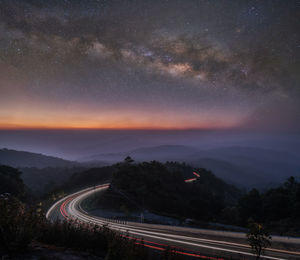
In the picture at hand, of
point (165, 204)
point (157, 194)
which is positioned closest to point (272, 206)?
point (165, 204)

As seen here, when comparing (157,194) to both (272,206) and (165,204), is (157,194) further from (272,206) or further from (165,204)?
(272,206)

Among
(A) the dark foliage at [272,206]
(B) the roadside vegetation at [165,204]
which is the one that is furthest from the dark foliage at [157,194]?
(A) the dark foliage at [272,206]

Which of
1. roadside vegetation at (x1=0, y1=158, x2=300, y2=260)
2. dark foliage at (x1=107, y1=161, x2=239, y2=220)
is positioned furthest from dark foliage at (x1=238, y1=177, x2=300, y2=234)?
dark foliage at (x1=107, y1=161, x2=239, y2=220)

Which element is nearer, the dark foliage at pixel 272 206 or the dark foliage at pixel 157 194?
the dark foliage at pixel 272 206

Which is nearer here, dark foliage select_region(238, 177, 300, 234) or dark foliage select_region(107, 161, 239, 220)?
dark foliage select_region(238, 177, 300, 234)

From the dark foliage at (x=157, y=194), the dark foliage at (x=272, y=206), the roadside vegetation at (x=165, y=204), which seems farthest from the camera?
the dark foliage at (x=157, y=194)

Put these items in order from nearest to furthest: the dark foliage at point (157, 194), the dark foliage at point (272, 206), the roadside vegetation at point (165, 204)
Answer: the roadside vegetation at point (165, 204)
the dark foliage at point (272, 206)
the dark foliage at point (157, 194)

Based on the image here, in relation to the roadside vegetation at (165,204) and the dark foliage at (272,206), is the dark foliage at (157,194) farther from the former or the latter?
the dark foliage at (272,206)

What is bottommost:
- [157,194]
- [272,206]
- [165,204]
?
[165,204]

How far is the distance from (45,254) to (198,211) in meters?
49.3

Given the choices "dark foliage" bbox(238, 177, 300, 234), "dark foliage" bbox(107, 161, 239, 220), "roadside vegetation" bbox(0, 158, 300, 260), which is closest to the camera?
"roadside vegetation" bbox(0, 158, 300, 260)

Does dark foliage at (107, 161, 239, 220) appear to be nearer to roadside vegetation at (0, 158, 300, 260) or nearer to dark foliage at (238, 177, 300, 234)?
roadside vegetation at (0, 158, 300, 260)

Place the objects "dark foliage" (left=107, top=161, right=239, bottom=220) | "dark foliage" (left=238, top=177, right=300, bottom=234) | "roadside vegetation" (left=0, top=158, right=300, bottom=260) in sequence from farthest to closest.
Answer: "dark foliage" (left=107, top=161, right=239, bottom=220) < "dark foliage" (left=238, top=177, right=300, bottom=234) < "roadside vegetation" (left=0, top=158, right=300, bottom=260)

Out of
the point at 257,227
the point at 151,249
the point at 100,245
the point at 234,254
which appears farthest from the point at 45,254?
the point at 234,254
